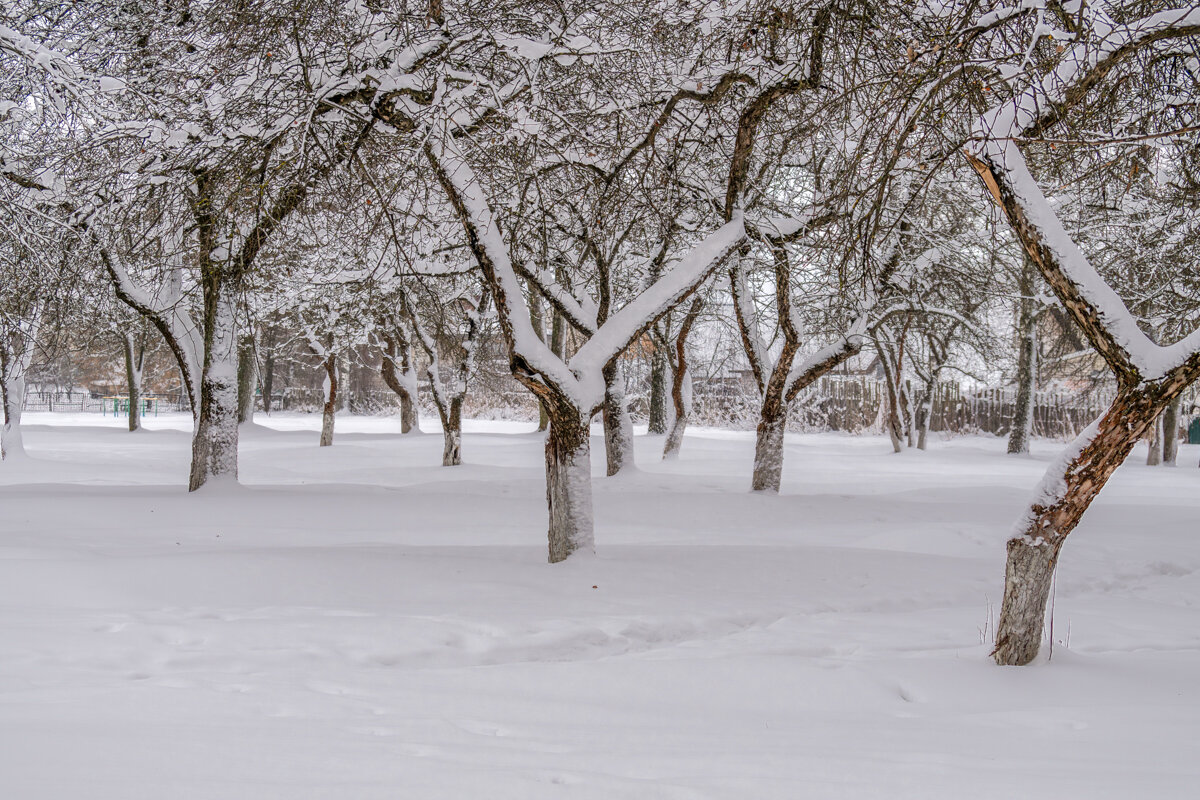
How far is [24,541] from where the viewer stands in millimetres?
7000

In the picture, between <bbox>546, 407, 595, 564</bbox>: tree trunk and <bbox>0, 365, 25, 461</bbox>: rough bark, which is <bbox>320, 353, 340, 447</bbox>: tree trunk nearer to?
<bbox>0, 365, 25, 461</bbox>: rough bark

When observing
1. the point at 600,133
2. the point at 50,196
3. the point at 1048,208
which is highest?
the point at 600,133

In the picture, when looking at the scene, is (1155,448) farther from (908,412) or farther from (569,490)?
(569,490)

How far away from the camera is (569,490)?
6914 millimetres

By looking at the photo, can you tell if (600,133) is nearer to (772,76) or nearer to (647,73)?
(647,73)

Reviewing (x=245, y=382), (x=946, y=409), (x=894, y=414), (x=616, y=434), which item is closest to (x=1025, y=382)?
(x=894, y=414)

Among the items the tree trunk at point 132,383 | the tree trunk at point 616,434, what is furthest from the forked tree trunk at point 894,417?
the tree trunk at point 132,383

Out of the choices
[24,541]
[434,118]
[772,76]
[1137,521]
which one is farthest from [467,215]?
[1137,521]

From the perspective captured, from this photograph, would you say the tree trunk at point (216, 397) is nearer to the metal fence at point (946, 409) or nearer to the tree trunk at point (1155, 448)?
the tree trunk at point (1155, 448)

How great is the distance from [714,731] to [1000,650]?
1.87m

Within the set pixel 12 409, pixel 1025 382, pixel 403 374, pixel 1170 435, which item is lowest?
pixel 12 409

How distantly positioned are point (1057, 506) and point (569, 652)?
272 centimetres

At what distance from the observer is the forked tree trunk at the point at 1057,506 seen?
13.3 ft

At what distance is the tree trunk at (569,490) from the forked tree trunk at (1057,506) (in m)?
3.27
